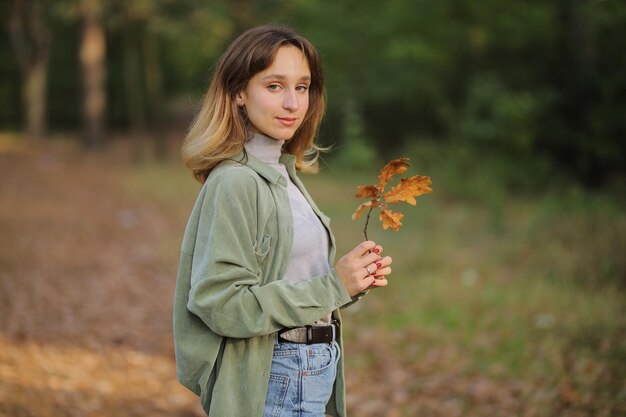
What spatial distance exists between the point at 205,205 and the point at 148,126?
111 feet

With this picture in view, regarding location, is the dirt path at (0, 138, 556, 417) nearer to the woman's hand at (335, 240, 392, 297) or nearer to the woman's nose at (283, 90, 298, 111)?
the woman's hand at (335, 240, 392, 297)

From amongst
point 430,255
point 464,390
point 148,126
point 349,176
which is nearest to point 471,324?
point 464,390

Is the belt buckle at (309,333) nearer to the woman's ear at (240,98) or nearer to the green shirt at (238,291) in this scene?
the green shirt at (238,291)

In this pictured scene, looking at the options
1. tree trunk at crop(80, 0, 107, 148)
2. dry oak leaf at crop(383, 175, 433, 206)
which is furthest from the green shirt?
tree trunk at crop(80, 0, 107, 148)

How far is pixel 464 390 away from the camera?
5.25 m

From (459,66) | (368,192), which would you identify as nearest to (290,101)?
(368,192)

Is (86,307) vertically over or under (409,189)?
under

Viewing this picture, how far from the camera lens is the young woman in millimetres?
2100

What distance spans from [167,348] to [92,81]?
1849 centimetres

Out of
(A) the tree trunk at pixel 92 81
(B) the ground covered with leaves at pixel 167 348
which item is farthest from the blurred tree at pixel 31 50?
(B) the ground covered with leaves at pixel 167 348

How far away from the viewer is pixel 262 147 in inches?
92.7

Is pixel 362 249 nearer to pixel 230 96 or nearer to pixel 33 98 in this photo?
pixel 230 96

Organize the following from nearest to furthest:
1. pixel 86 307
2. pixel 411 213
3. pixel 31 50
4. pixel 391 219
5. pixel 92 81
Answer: pixel 391 219, pixel 86 307, pixel 411 213, pixel 92 81, pixel 31 50

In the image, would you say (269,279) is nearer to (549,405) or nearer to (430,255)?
(549,405)
